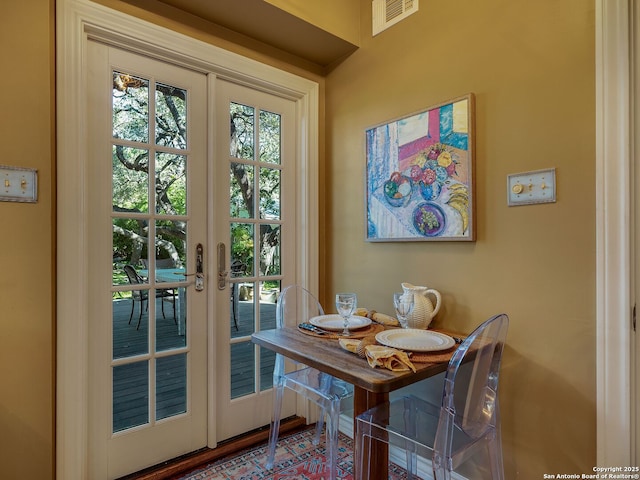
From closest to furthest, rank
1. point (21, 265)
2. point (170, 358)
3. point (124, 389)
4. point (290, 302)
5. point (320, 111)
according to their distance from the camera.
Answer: point (21, 265)
point (124, 389)
point (170, 358)
point (290, 302)
point (320, 111)

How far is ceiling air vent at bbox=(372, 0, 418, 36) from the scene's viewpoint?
75.4 inches

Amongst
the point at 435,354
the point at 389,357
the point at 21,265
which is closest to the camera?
the point at 389,357

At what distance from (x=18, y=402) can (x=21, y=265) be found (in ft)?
1.79

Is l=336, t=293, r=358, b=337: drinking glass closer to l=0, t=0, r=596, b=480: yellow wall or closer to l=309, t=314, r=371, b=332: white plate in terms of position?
l=309, t=314, r=371, b=332: white plate

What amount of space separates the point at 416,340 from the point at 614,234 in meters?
0.79

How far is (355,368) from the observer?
1214 mm

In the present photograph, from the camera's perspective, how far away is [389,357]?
1230mm

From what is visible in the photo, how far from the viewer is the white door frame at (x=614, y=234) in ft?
4.02

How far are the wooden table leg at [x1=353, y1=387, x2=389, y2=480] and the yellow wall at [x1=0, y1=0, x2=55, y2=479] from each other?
1.28m

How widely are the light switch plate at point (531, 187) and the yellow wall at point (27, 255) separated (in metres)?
1.94

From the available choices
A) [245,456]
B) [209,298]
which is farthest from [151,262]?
[245,456]

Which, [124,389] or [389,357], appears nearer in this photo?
[389,357]

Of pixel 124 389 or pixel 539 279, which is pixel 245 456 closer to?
pixel 124 389

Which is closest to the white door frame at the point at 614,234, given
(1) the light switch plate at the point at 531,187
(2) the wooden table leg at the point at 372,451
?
(1) the light switch plate at the point at 531,187
